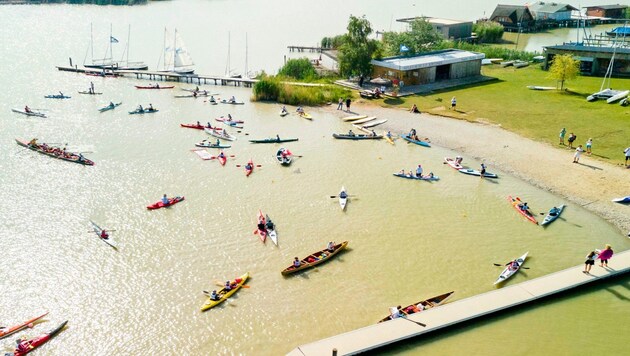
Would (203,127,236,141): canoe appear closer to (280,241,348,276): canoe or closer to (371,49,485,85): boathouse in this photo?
(280,241,348,276): canoe

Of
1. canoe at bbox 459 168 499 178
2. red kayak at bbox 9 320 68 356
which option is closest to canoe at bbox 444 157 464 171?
canoe at bbox 459 168 499 178

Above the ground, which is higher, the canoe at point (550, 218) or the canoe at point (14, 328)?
the canoe at point (550, 218)

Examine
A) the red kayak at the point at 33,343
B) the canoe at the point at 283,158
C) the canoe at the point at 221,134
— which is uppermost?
the canoe at the point at 221,134

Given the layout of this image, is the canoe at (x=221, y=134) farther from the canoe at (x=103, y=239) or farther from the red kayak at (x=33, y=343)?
the red kayak at (x=33, y=343)

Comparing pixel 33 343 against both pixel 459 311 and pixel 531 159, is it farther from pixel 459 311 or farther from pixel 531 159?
pixel 531 159

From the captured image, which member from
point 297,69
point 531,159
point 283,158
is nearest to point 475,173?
point 531,159

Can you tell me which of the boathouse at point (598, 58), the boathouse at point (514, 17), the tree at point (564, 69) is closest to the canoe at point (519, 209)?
the tree at point (564, 69)
